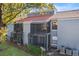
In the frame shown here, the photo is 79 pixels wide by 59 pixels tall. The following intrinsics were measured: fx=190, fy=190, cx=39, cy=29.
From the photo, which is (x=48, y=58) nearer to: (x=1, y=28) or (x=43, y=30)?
(x=43, y=30)

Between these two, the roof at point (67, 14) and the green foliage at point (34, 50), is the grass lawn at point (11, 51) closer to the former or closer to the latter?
the green foliage at point (34, 50)

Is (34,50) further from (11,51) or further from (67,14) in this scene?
(67,14)

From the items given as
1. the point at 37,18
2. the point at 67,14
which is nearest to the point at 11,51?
the point at 37,18

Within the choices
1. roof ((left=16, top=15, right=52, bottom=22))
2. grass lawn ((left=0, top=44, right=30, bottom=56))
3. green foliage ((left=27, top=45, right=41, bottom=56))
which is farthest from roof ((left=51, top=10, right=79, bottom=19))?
grass lawn ((left=0, top=44, right=30, bottom=56))

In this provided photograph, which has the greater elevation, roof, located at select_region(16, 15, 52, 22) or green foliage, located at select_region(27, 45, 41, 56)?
roof, located at select_region(16, 15, 52, 22)

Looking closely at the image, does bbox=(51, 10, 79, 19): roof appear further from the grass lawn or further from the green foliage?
the grass lawn

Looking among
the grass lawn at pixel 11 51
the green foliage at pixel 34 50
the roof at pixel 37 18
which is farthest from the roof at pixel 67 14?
the grass lawn at pixel 11 51

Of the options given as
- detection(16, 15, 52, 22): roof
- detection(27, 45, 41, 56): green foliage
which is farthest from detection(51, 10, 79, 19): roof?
detection(27, 45, 41, 56): green foliage

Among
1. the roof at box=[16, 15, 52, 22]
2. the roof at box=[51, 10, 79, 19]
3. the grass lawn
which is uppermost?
the roof at box=[51, 10, 79, 19]

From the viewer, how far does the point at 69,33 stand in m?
2.24

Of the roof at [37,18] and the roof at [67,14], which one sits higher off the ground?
the roof at [67,14]

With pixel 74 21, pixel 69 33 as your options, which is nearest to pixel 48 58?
pixel 69 33

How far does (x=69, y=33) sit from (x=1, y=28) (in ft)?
2.68

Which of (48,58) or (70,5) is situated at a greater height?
(70,5)
